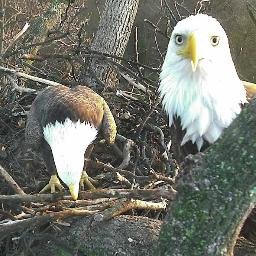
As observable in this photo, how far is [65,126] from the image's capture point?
3861 millimetres

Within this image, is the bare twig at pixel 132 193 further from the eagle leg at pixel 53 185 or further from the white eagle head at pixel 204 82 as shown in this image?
the eagle leg at pixel 53 185

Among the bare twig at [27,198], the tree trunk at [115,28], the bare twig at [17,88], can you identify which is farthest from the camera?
the tree trunk at [115,28]

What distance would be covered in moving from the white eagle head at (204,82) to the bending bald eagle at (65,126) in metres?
0.82

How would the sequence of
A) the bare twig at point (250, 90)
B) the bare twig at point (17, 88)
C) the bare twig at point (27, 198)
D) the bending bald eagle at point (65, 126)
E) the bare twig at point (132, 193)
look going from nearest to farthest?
1. the bare twig at point (132, 193)
2. the bare twig at point (27, 198)
3. the bare twig at point (250, 90)
4. the bending bald eagle at point (65, 126)
5. the bare twig at point (17, 88)

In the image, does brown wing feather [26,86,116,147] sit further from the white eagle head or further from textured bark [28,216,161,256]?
the white eagle head

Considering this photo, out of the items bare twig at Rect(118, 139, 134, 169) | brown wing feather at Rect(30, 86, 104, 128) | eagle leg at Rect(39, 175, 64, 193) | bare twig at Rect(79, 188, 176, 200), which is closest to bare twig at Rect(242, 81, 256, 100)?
bare twig at Rect(79, 188, 176, 200)

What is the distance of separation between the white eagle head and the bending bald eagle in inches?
32.2

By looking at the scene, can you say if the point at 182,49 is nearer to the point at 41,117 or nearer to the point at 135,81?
the point at 41,117

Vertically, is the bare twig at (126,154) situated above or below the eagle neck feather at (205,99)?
below

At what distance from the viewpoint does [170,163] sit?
13.6 ft

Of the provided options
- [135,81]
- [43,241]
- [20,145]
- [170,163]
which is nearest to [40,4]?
[135,81]

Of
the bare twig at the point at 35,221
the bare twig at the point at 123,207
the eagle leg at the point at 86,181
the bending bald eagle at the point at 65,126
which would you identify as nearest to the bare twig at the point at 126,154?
the bending bald eagle at the point at 65,126

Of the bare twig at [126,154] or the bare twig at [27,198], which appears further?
the bare twig at [126,154]

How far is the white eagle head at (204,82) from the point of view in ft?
9.89
